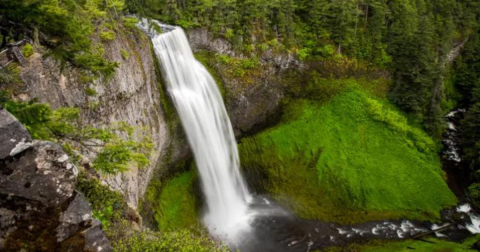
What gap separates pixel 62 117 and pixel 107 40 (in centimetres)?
1156

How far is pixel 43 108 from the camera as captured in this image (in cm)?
723

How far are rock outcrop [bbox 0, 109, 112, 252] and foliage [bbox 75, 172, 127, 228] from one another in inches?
153

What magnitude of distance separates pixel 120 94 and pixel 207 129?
9.16 metres

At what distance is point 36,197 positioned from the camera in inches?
266

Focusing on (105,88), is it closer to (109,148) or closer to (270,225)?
(109,148)

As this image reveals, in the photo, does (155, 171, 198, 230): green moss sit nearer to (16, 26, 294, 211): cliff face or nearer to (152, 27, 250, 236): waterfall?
(152, 27, 250, 236): waterfall

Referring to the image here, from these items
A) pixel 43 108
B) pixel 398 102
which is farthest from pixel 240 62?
pixel 43 108

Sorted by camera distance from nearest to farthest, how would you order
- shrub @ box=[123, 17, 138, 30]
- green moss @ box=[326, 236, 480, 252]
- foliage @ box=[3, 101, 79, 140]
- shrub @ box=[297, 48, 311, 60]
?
foliage @ box=[3, 101, 79, 140]
shrub @ box=[123, 17, 138, 30]
green moss @ box=[326, 236, 480, 252]
shrub @ box=[297, 48, 311, 60]

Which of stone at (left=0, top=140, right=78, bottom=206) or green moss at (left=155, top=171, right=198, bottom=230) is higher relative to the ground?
stone at (left=0, top=140, right=78, bottom=206)

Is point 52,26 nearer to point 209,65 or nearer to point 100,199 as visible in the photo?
point 100,199

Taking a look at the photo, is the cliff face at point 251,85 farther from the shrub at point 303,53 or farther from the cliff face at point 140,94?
the shrub at point 303,53

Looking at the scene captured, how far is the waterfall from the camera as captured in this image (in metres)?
26.8

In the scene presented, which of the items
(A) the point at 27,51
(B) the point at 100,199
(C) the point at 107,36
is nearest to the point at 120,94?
(C) the point at 107,36

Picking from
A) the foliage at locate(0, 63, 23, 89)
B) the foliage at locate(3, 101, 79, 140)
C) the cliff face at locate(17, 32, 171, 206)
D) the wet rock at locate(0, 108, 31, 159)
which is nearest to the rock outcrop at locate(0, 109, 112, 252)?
the wet rock at locate(0, 108, 31, 159)
